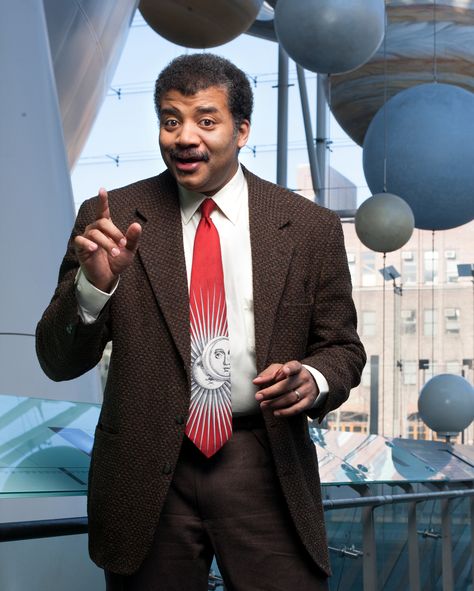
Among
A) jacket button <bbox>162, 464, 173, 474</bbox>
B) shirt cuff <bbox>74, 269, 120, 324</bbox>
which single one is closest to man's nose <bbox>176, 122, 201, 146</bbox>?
shirt cuff <bbox>74, 269, 120, 324</bbox>

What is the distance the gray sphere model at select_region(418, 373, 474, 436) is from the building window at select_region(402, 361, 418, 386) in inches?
301

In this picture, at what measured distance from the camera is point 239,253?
1.81 metres

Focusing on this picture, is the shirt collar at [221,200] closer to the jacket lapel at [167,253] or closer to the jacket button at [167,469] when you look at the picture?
the jacket lapel at [167,253]

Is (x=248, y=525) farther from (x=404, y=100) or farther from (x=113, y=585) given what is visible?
(x=404, y=100)

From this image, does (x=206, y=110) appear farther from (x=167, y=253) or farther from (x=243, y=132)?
(x=167, y=253)

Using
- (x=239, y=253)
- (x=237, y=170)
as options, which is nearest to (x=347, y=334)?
(x=239, y=253)

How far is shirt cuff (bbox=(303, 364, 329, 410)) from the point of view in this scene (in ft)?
5.57

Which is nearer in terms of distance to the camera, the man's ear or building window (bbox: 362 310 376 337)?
the man's ear

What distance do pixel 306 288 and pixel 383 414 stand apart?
15574 mm

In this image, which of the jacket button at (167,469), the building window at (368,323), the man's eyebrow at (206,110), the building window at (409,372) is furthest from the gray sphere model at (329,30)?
the building window at (409,372)

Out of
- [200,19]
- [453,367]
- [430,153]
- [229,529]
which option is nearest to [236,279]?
[229,529]

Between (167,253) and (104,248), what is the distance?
0.73ft

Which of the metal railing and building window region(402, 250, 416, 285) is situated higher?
building window region(402, 250, 416, 285)

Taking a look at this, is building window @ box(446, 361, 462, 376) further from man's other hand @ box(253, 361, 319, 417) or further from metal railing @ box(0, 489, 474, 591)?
man's other hand @ box(253, 361, 319, 417)
